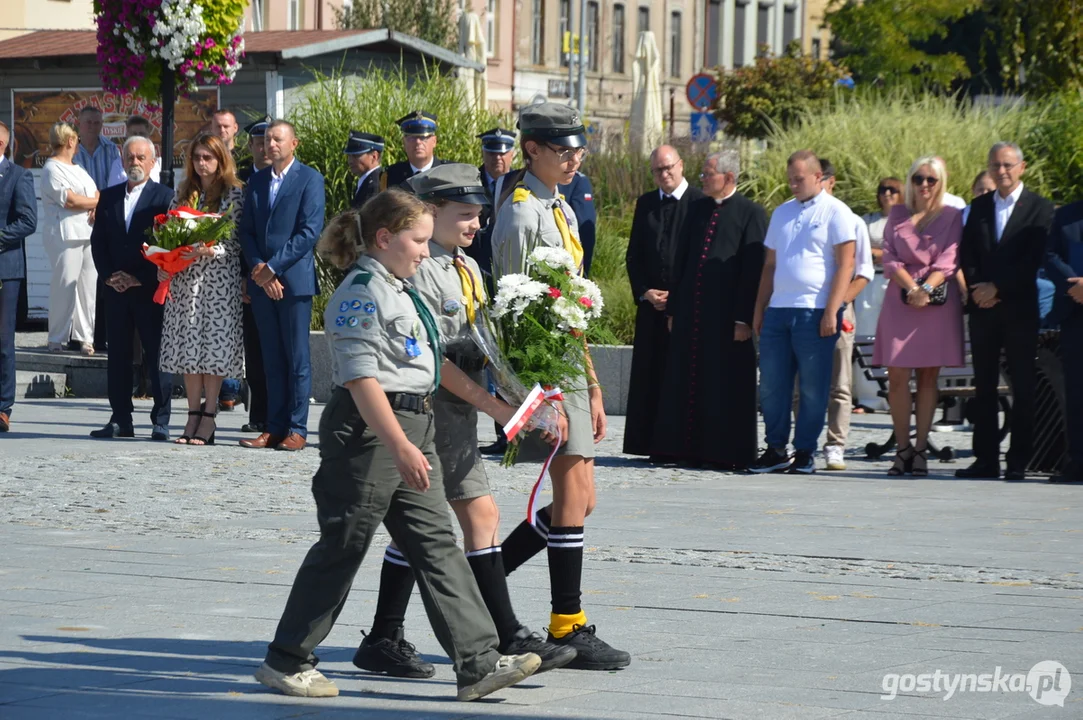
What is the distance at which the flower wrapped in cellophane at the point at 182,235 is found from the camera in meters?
12.7

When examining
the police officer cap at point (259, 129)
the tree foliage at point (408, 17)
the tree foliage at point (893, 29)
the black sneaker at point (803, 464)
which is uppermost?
the tree foliage at point (408, 17)

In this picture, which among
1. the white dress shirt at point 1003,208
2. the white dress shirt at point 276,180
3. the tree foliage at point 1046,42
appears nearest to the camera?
the white dress shirt at point 1003,208

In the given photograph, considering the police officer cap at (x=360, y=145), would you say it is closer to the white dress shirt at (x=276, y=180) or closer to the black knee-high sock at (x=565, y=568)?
the white dress shirt at (x=276, y=180)

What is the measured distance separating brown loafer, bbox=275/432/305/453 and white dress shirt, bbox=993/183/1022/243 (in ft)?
16.2

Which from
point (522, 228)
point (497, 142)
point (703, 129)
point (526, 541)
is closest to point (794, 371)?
point (497, 142)

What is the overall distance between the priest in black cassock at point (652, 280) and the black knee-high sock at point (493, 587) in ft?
22.0

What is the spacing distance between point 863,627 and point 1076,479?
576cm

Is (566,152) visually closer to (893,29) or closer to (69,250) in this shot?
(69,250)

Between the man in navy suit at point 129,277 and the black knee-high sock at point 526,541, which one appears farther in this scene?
the man in navy suit at point 129,277

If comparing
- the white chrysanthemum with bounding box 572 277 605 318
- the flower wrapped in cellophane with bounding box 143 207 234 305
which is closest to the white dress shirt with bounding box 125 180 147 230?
the flower wrapped in cellophane with bounding box 143 207 234 305

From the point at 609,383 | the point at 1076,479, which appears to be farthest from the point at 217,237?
the point at 1076,479

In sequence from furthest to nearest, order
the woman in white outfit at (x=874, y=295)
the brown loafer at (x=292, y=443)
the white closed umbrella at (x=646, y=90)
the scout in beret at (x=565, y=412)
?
the white closed umbrella at (x=646, y=90), the woman in white outfit at (x=874, y=295), the brown loafer at (x=292, y=443), the scout in beret at (x=565, y=412)

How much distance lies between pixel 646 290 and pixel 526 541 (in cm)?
650

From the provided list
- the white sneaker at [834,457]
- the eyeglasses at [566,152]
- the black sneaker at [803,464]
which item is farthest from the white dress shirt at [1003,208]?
the eyeglasses at [566,152]
